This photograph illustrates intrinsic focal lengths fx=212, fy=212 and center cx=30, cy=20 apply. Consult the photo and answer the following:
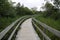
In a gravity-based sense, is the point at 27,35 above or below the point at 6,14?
above

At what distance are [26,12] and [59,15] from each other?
58.8 meters

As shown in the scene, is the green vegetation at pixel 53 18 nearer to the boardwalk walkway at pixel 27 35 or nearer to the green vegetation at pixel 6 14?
the boardwalk walkway at pixel 27 35

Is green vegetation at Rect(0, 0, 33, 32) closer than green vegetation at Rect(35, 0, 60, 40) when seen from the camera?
No

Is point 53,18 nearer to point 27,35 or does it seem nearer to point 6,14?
point 6,14

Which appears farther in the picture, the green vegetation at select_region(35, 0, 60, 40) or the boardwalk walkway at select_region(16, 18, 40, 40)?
the boardwalk walkway at select_region(16, 18, 40, 40)

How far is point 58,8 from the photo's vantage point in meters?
46.0

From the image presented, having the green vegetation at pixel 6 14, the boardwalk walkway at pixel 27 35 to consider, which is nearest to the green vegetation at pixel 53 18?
the boardwalk walkway at pixel 27 35

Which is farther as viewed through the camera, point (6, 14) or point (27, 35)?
point (6, 14)

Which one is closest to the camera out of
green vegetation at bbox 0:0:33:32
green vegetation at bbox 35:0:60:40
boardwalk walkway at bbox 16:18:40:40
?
green vegetation at bbox 35:0:60:40

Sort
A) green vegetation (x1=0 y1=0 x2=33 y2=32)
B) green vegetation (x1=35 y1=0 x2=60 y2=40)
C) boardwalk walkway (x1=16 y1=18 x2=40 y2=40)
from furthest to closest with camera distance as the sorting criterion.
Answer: green vegetation (x1=0 y1=0 x2=33 y2=32) → boardwalk walkway (x1=16 y1=18 x2=40 y2=40) → green vegetation (x1=35 y1=0 x2=60 y2=40)

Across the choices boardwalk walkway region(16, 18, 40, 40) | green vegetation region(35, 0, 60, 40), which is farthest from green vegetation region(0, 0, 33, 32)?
green vegetation region(35, 0, 60, 40)

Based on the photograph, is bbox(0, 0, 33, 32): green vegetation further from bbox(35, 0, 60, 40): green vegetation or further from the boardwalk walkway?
bbox(35, 0, 60, 40): green vegetation

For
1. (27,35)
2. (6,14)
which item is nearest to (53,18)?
(6,14)

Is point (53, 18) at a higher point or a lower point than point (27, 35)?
lower
